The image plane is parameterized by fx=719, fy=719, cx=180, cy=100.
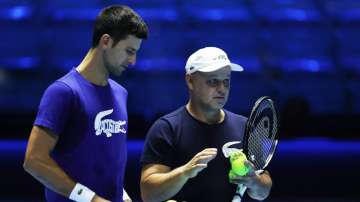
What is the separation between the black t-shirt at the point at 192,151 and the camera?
236 centimetres

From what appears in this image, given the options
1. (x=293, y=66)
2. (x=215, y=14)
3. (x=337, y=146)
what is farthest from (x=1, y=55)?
(x=337, y=146)

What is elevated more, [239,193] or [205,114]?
[205,114]

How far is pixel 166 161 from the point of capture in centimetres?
238

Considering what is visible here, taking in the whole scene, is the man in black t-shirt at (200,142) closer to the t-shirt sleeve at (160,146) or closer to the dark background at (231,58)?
the t-shirt sleeve at (160,146)

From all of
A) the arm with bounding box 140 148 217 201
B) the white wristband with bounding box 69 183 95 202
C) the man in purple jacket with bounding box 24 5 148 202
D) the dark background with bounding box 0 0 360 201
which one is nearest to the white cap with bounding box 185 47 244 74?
the man in purple jacket with bounding box 24 5 148 202

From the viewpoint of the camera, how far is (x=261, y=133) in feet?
8.16

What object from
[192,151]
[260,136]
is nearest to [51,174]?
[192,151]

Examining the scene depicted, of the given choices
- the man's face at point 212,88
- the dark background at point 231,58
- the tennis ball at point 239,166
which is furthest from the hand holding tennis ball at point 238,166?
the dark background at point 231,58

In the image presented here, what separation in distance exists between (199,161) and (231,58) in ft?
23.7

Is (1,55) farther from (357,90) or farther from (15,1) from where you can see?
(357,90)

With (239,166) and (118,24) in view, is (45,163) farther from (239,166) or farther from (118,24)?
(239,166)

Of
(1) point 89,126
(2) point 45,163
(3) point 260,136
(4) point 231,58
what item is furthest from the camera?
(4) point 231,58

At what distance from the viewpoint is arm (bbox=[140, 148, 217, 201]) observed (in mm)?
2170

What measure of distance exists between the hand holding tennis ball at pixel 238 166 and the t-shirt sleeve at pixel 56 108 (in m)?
0.54
